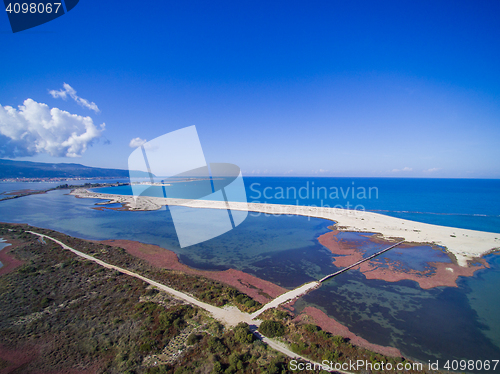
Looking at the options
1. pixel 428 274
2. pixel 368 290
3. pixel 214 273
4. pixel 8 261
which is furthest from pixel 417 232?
pixel 8 261

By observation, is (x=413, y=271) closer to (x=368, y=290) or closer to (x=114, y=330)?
(x=368, y=290)

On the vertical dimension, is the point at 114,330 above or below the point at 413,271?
above

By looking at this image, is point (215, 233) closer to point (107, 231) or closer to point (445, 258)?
point (107, 231)

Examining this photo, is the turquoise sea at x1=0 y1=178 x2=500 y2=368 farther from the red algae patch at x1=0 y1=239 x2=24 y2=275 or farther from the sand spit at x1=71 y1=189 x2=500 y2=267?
the red algae patch at x1=0 y1=239 x2=24 y2=275

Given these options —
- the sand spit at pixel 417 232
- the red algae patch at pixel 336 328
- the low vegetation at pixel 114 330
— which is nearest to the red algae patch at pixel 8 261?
the low vegetation at pixel 114 330

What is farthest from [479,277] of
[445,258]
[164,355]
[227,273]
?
[164,355]

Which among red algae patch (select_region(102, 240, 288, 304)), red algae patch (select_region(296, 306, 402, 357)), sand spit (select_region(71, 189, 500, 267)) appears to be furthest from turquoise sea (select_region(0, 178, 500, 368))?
sand spit (select_region(71, 189, 500, 267))

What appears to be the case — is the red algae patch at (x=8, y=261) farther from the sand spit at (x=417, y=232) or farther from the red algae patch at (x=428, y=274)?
the sand spit at (x=417, y=232)
